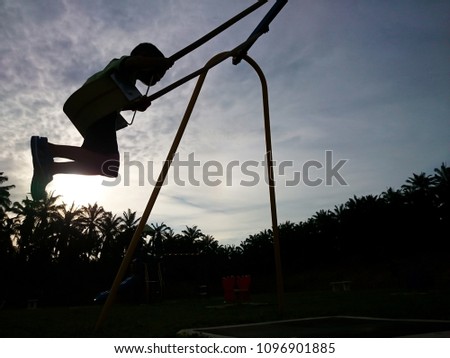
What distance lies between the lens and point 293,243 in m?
53.4

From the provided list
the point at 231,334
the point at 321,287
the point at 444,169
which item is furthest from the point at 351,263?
the point at 231,334

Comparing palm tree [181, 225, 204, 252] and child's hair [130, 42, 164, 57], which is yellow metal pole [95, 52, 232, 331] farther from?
palm tree [181, 225, 204, 252]

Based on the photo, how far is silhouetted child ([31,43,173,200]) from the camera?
12.6 feet

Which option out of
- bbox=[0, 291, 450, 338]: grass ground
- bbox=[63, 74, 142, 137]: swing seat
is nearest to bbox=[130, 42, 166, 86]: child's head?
bbox=[63, 74, 142, 137]: swing seat

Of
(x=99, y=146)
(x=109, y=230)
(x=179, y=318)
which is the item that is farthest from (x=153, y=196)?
(x=109, y=230)

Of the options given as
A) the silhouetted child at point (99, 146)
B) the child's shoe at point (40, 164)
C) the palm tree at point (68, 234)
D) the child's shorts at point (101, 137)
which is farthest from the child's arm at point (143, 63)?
the palm tree at point (68, 234)

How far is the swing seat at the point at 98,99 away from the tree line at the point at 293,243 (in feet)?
121

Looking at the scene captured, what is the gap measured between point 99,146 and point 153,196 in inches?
44.9

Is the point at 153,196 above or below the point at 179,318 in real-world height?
above

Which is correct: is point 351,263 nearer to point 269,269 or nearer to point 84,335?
point 269,269

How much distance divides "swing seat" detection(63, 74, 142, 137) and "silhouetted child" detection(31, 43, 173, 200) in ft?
0.13

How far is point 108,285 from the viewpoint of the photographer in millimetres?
39406

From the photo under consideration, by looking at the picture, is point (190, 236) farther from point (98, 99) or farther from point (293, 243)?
point (98, 99)
